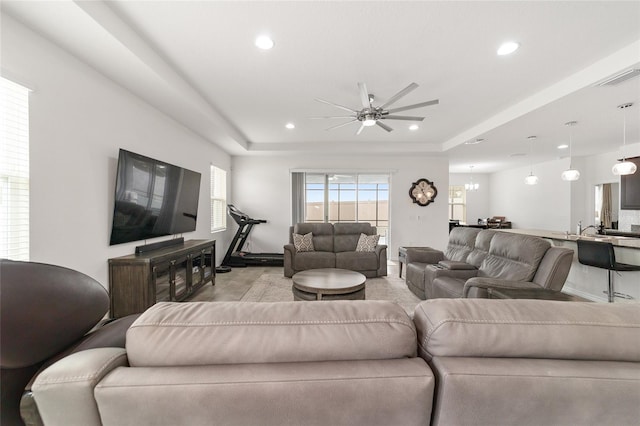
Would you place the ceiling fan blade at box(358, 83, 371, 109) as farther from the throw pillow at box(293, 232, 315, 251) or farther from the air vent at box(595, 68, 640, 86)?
the throw pillow at box(293, 232, 315, 251)

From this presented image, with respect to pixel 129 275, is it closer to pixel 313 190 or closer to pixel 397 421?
pixel 397 421

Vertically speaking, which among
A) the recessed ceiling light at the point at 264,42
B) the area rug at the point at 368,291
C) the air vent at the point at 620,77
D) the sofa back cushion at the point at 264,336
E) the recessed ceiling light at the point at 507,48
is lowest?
the area rug at the point at 368,291

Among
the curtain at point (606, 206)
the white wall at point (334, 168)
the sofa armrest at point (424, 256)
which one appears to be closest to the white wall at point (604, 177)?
the curtain at point (606, 206)

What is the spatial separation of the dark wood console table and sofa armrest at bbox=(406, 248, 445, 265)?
124 inches

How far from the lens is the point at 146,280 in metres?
2.61

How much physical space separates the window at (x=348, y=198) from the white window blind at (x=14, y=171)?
195 inches

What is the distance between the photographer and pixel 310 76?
2.84m

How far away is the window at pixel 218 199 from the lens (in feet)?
17.6

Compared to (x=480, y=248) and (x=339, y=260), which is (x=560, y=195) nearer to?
(x=480, y=248)

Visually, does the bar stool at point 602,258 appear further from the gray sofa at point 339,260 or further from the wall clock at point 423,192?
the wall clock at point 423,192

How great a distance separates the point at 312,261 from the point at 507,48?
12.3ft

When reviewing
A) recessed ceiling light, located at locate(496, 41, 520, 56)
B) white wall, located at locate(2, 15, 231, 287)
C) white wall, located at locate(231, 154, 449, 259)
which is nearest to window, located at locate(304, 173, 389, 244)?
white wall, located at locate(231, 154, 449, 259)

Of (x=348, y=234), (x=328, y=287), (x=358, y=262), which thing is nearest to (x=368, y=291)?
(x=358, y=262)

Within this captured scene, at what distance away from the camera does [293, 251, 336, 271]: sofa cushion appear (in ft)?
15.2
